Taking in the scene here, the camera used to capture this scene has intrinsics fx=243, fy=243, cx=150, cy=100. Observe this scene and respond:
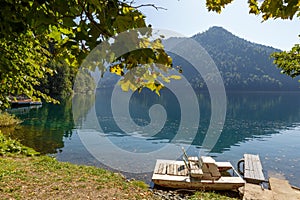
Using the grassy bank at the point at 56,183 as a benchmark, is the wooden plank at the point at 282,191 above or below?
below

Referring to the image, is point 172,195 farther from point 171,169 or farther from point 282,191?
point 282,191

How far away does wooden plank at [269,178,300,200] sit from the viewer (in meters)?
8.88

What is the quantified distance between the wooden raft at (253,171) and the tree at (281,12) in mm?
7093

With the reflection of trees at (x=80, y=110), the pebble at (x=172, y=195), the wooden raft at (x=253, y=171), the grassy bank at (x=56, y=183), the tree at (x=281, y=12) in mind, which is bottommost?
the pebble at (x=172, y=195)

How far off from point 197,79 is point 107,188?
16788 cm

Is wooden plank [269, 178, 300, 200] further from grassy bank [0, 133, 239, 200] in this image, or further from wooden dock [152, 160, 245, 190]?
grassy bank [0, 133, 239, 200]

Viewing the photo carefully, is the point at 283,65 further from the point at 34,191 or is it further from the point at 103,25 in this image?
the point at 34,191

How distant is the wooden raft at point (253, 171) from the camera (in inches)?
499

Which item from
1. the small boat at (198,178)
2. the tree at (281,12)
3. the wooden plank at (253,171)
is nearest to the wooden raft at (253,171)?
the wooden plank at (253,171)

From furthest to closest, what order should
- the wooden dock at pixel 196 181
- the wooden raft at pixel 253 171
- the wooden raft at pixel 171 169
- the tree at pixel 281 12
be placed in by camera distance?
the wooden raft at pixel 253 171
the wooden raft at pixel 171 169
the wooden dock at pixel 196 181
the tree at pixel 281 12

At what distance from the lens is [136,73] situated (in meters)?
2.31

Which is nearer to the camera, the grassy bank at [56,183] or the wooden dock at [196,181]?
the grassy bank at [56,183]

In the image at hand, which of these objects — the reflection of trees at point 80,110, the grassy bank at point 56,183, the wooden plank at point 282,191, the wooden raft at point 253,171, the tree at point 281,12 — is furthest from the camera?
the reflection of trees at point 80,110

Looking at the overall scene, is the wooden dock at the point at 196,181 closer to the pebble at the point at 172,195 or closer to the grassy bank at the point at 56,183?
the pebble at the point at 172,195
